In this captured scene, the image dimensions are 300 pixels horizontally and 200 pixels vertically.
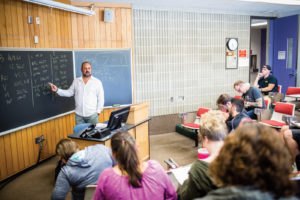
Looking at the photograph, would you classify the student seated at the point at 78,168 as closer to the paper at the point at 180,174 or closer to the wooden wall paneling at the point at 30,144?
the paper at the point at 180,174

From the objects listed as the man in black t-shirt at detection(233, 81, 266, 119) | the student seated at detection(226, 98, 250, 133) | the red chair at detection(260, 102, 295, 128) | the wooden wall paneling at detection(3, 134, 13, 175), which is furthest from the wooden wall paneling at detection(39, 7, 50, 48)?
the red chair at detection(260, 102, 295, 128)

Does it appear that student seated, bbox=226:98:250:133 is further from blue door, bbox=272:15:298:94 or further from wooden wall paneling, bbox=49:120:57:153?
blue door, bbox=272:15:298:94

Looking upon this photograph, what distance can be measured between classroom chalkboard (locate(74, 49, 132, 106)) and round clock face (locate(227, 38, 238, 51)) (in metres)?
2.85

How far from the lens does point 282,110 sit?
16.1 ft

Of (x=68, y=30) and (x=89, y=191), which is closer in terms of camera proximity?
(x=89, y=191)

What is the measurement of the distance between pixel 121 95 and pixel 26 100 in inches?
79.8

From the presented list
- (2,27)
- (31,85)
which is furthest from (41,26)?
(31,85)

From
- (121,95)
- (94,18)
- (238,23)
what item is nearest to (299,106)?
(238,23)

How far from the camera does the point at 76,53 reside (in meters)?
5.21

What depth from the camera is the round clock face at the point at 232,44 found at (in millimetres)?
6906

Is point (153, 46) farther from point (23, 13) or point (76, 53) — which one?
point (23, 13)

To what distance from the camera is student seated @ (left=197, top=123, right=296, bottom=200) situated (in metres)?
0.95

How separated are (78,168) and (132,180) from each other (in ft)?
2.59

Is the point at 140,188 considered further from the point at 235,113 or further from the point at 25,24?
the point at 25,24
